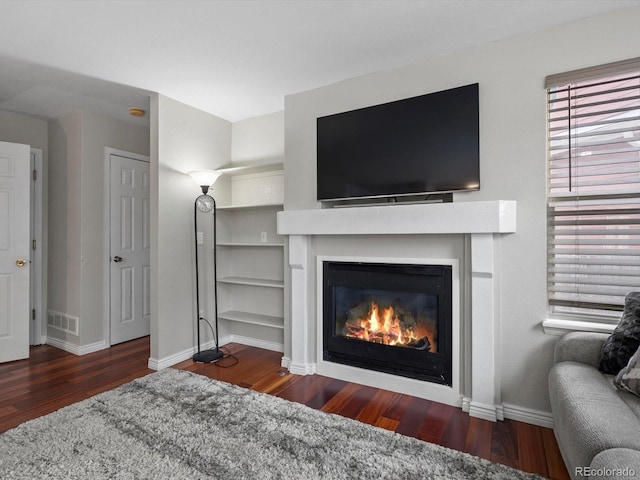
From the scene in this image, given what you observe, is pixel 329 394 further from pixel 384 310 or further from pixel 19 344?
pixel 19 344

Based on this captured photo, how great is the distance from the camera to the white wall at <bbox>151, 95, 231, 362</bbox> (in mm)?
3121

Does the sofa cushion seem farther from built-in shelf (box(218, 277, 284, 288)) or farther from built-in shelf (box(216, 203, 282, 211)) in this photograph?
built-in shelf (box(216, 203, 282, 211))

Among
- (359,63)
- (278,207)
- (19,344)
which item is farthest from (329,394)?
(19,344)

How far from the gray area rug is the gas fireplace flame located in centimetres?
70

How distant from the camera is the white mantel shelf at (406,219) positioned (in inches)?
84.4

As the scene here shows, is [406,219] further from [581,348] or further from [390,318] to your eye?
[581,348]

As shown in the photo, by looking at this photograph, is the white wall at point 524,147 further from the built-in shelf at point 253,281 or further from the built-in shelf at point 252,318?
the built-in shelf at point 252,318

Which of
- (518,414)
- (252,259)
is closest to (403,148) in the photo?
(518,414)

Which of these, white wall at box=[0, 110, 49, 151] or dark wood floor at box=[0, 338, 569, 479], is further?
white wall at box=[0, 110, 49, 151]

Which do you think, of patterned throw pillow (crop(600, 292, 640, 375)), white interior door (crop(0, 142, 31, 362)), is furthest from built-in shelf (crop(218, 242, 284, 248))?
patterned throw pillow (crop(600, 292, 640, 375))

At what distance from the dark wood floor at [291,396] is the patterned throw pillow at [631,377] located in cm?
54

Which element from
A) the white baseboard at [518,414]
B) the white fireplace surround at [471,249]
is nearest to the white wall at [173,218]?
the white fireplace surround at [471,249]

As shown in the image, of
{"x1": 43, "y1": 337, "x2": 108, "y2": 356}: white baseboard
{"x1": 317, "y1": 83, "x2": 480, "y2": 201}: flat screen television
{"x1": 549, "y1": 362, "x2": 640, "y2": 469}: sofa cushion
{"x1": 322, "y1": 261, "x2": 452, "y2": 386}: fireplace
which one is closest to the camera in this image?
{"x1": 549, "y1": 362, "x2": 640, "y2": 469}: sofa cushion

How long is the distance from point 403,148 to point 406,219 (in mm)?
528
